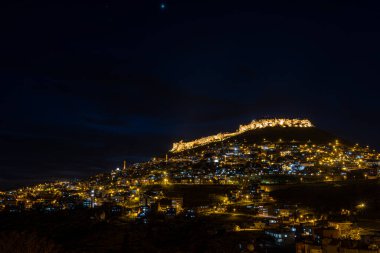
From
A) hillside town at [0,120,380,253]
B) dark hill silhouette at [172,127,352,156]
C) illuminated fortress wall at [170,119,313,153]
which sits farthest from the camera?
illuminated fortress wall at [170,119,313,153]

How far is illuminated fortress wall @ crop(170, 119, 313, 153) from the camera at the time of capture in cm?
16186

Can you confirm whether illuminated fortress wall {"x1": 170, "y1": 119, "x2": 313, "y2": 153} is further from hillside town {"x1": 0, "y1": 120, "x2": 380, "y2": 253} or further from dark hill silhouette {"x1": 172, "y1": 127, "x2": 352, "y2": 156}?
hillside town {"x1": 0, "y1": 120, "x2": 380, "y2": 253}

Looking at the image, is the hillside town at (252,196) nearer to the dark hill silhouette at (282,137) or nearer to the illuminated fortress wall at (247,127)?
the dark hill silhouette at (282,137)

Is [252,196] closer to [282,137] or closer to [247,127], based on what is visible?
[282,137]

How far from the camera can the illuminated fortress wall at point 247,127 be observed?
16186 cm

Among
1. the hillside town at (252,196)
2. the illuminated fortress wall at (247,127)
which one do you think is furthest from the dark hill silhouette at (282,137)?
the illuminated fortress wall at (247,127)

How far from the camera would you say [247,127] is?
171125 mm

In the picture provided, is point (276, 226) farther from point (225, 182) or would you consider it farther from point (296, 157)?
point (296, 157)

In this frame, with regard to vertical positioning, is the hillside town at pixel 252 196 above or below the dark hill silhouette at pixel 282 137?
below

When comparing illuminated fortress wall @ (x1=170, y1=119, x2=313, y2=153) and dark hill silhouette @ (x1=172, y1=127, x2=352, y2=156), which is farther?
illuminated fortress wall @ (x1=170, y1=119, x2=313, y2=153)

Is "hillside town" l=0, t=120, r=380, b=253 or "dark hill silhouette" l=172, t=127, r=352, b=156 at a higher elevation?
"dark hill silhouette" l=172, t=127, r=352, b=156

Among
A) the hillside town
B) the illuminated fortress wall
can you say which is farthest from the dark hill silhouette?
the illuminated fortress wall

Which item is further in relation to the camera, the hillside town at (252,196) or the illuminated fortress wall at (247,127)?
the illuminated fortress wall at (247,127)

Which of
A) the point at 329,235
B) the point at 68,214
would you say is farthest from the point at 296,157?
the point at 329,235
